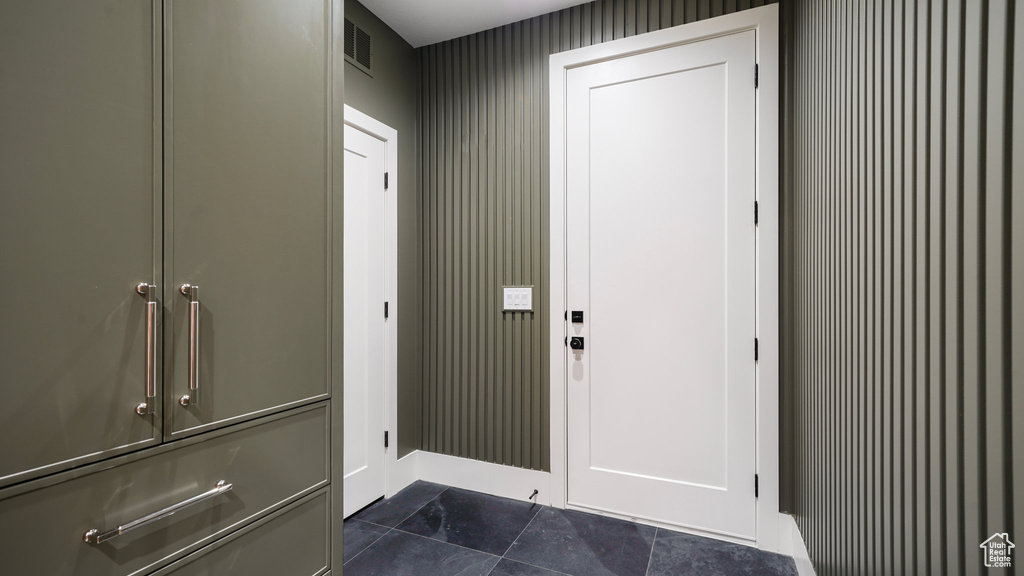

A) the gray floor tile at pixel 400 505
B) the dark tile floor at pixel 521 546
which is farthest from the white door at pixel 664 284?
the gray floor tile at pixel 400 505

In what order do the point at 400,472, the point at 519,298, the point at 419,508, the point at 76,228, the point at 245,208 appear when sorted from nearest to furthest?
the point at 76,228 → the point at 245,208 → the point at 419,508 → the point at 519,298 → the point at 400,472

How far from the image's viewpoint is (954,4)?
689 mm

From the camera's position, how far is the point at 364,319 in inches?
95.8

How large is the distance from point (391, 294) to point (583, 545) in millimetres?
1643

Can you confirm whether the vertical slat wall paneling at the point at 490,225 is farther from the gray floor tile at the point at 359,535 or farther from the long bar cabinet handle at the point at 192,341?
the long bar cabinet handle at the point at 192,341

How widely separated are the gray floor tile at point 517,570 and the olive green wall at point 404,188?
1020mm

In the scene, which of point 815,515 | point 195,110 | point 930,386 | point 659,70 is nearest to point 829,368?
point 815,515

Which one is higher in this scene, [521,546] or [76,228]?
[76,228]

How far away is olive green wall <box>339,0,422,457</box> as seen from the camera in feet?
8.25

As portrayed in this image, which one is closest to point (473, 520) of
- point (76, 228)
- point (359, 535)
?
point (359, 535)

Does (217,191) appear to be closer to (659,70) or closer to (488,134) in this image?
(488,134)

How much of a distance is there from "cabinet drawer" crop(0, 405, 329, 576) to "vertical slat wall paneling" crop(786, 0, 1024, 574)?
138cm

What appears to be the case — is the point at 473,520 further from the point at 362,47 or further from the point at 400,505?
the point at 362,47

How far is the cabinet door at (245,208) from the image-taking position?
95cm
